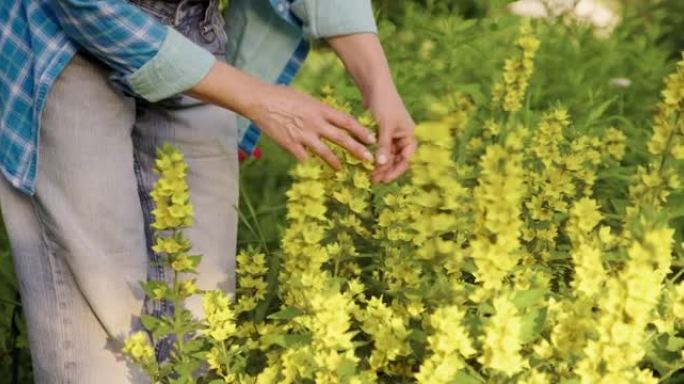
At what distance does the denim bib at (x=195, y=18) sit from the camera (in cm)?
253

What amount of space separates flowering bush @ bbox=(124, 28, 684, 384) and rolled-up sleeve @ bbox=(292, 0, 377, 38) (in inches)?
5.7

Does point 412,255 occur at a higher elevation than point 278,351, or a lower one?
higher

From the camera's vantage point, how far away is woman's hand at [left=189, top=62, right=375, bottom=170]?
7.41 feet

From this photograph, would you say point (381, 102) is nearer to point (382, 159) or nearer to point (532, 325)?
point (382, 159)

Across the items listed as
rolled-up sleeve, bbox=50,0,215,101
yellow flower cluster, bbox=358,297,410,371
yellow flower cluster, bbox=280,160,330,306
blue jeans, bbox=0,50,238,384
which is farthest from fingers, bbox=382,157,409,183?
blue jeans, bbox=0,50,238,384

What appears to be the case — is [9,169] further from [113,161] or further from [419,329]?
[419,329]

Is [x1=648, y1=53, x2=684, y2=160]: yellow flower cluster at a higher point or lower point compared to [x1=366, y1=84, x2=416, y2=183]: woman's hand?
higher

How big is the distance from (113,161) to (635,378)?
98cm

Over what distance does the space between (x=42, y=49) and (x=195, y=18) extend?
12.6 inches

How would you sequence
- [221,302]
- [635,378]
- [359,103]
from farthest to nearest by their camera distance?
[359,103] < [221,302] < [635,378]

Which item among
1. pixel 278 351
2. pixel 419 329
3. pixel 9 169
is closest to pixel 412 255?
pixel 419 329

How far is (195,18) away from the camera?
8.57 feet

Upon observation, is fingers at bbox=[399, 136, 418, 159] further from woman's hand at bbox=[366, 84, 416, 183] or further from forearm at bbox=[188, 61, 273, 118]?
forearm at bbox=[188, 61, 273, 118]

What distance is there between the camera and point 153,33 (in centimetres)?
234
